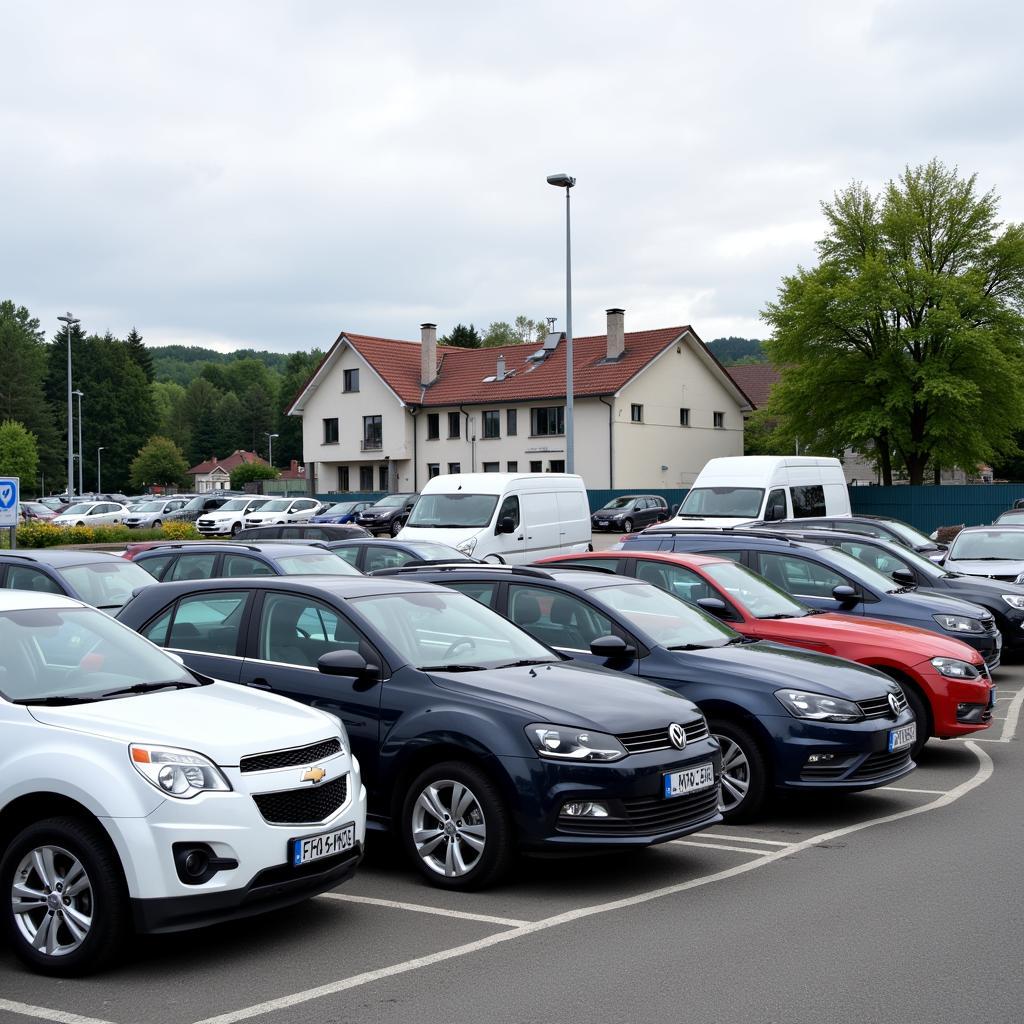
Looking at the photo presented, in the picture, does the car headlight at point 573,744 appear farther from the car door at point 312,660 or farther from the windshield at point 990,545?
the windshield at point 990,545

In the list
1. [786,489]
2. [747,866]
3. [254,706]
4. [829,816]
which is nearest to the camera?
[254,706]

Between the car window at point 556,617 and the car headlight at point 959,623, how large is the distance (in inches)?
206

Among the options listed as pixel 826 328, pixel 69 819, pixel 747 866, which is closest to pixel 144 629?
pixel 69 819

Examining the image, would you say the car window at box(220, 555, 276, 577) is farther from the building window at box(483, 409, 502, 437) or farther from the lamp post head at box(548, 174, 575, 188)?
the building window at box(483, 409, 502, 437)

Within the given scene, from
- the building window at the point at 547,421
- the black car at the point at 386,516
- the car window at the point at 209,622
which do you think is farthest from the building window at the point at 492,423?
the car window at the point at 209,622

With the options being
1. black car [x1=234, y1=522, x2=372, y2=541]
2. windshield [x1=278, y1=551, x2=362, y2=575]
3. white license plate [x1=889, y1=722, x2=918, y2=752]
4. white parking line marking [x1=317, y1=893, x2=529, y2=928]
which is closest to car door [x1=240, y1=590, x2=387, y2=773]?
white parking line marking [x1=317, y1=893, x2=529, y2=928]

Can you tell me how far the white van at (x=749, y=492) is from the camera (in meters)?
25.2

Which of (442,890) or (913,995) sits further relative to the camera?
(442,890)

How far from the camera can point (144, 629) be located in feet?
26.6

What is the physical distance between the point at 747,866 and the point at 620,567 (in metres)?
4.57

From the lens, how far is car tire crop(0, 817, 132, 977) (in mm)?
5070

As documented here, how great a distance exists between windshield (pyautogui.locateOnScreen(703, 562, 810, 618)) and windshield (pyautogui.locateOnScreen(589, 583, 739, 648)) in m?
1.25

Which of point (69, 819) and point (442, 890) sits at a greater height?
point (69, 819)

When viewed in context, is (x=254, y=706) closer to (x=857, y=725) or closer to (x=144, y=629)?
(x=144, y=629)
